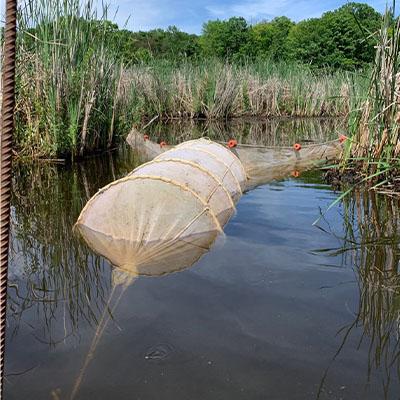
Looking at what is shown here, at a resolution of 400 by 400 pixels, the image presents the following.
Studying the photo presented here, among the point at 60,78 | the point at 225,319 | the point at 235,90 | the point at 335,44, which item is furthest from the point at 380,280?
the point at 335,44

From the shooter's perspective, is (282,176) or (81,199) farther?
(282,176)

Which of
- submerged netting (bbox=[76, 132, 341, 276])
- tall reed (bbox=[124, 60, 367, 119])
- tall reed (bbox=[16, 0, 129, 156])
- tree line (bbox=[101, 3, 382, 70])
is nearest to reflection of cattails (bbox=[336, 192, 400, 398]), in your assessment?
submerged netting (bbox=[76, 132, 341, 276])

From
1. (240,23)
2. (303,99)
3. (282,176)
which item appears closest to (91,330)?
(282,176)

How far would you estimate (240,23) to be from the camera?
1761 inches

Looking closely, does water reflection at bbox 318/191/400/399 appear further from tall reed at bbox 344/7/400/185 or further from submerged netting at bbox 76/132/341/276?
submerged netting at bbox 76/132/341/276

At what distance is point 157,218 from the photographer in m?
3.63

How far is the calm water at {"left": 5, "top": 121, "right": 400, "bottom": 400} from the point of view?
2.00 metres

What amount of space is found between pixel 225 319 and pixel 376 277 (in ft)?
3.70

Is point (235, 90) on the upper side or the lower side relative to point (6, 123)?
upper

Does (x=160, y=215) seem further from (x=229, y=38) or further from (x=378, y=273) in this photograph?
(x=229, y=38)

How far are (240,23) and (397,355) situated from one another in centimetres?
4597

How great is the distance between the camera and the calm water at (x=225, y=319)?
6.57 ft

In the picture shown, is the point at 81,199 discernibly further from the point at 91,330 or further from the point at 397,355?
the point at 397,355

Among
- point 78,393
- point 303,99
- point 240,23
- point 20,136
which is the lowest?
point 78,393
